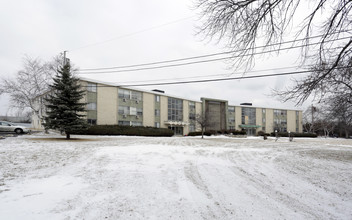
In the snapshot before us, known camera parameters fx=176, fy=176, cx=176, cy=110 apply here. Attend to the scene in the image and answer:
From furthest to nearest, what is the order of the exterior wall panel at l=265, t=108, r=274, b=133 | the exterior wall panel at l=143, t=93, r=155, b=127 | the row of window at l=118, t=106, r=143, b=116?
1. the exterior wall panel at l=265, t=108, r=274, b=133
2. the exterior wall panel at l=143, t=93, r=155, b=127
3. the row of window at l=118, t=106, r=143, b=116

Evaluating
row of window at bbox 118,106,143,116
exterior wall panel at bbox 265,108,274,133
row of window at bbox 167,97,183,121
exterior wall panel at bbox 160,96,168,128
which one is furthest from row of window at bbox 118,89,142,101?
exterior wall panel at bbox 265,108,274,133

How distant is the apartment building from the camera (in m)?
25.8

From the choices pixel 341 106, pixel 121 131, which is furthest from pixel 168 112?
pixel 341 106

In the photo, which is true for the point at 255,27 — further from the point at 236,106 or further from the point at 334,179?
the point at 236,106

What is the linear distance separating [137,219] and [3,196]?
10.1 ft

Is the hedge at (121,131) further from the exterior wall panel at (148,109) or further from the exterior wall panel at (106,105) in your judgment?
the exterior wall panel at (148,109)

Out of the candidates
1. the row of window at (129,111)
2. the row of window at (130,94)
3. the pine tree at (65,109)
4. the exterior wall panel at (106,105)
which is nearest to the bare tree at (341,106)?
the pine tree at (65,109)

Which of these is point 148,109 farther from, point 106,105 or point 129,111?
point 106,105

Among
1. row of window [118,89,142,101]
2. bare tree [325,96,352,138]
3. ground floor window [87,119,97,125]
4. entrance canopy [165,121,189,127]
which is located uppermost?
row of window [118,89,142,101]

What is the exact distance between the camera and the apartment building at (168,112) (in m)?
25.8

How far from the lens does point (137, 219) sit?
303cm

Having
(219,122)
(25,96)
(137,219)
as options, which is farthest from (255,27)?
(219,122)

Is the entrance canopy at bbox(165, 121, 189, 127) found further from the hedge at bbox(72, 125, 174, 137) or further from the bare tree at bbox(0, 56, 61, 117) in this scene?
the bare tree at bbox(0, 56, 61, 117)

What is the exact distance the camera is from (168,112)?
120 ft
